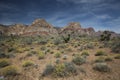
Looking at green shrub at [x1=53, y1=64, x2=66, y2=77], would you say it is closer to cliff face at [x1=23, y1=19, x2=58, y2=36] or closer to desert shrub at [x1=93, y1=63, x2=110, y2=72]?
desert shrub at [x1=93, y1=63, x2=110, y2=72]

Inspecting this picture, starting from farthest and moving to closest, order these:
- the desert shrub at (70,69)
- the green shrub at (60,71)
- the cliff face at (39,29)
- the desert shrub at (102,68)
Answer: the cliff face at (39,29)
the desert shrub at (102,68)
the desert shrub at (70,69)
the green shrub at (60,71)

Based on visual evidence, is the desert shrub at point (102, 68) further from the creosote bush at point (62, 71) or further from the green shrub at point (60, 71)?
the green shrub at point (60, 71)

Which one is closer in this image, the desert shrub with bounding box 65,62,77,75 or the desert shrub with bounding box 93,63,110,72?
the desert shrub with bounding box 65,62,77,75

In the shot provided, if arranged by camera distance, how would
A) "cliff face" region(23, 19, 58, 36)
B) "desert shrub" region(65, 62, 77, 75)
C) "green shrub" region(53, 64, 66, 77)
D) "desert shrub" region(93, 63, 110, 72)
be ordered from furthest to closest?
"cliff face" region(23, 19, 58, 36), "desert shrub" region(93, 63, 110, 72), "desert shrub" region(65, 62, 77, 75), "green shrub" region(53, 64, 66, 77)

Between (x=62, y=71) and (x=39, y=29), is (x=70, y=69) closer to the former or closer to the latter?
(x=62, y=71)

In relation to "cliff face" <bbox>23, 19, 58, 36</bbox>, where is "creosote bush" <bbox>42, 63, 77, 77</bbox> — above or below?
below

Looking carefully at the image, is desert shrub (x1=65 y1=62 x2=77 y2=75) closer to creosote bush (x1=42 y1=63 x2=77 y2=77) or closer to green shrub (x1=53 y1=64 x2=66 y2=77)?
creosote bush (x1=42 y1=63 x2=77 y2=77)

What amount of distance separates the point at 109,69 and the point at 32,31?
74.9 m

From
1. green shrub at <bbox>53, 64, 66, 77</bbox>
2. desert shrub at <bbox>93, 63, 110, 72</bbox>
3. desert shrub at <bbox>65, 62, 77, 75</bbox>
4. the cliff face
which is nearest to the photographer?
green shrub at <bbox>53, 64, 66, 77</bbox>

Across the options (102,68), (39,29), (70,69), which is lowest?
(102,68)

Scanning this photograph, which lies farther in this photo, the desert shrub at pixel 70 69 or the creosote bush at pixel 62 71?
the desert shrub at pixel 70 69

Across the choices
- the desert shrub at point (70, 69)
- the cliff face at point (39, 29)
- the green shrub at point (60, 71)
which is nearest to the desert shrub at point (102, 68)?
the desert shrub at point (70, 69)

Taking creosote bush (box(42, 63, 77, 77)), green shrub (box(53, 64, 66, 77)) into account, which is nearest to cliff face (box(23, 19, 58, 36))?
creosote bush (box(42, 63, 77, 77))

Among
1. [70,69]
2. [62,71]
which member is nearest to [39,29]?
[70,69]
